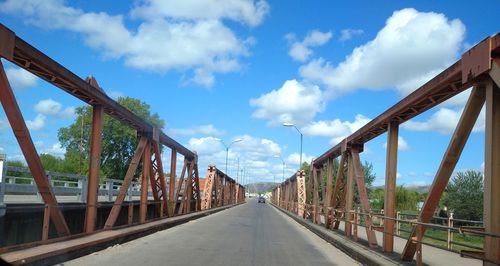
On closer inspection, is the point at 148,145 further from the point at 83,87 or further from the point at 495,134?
the point at 495,134

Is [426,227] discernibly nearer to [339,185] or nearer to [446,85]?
[446,85]

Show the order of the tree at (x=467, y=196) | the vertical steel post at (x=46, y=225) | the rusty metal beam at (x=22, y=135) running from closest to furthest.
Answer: the rusty metal beam at (x=22, y=135) < the vertical steel post at (x=46, y=225) < the tree at (x=467, y=196)

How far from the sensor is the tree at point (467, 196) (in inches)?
1549

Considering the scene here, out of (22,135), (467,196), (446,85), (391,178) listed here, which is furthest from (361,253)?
(467,196)

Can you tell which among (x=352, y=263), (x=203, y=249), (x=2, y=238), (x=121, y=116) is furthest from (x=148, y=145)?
(x=352, y=263)

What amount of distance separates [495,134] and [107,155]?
7665 cm

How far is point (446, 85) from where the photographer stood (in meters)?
10.5

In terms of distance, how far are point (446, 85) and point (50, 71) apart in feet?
27.5

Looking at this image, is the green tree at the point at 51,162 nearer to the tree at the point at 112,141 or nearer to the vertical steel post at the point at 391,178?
the tree at the point at 112,141

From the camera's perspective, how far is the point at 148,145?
21.0 metres

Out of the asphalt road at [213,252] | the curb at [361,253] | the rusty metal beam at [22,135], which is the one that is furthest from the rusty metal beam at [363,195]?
the rusty metal beam at [22,135]

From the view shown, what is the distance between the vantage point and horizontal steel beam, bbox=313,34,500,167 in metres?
8.70

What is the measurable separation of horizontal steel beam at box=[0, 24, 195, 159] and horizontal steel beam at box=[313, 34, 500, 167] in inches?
304

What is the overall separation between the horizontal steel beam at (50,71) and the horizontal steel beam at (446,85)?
7.73 m
